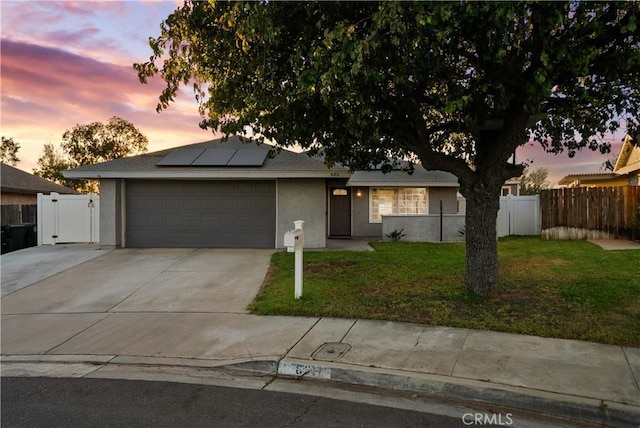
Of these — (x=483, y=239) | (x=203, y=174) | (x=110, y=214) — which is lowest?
(x=483, y=239)

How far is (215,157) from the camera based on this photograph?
14.9 metres

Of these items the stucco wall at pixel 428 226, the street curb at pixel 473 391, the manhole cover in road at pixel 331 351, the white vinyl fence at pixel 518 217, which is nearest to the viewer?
the street curb at pixel 473 391

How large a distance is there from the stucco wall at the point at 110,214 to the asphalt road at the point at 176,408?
1002 cm

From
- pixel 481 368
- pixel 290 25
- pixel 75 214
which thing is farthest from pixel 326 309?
pixel 75 214

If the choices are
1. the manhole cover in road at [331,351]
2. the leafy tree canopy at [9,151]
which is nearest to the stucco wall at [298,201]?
the manhole cover in road at [331,351]

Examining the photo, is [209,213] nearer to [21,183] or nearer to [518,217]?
[518,217]

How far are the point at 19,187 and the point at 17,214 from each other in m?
5.30

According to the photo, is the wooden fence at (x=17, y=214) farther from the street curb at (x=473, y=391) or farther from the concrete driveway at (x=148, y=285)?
the street curb at (x=473, y=391)

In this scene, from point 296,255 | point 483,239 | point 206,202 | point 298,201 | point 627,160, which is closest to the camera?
point 483,239

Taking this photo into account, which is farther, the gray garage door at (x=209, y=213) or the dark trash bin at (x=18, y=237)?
the dark trash bin at (x=18, y=237)

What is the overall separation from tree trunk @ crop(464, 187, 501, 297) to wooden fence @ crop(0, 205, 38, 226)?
60.5 ft

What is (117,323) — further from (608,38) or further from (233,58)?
(608,38)

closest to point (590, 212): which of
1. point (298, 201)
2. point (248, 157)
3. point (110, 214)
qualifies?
point (298, 201)

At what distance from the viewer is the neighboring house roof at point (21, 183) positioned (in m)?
22.8
